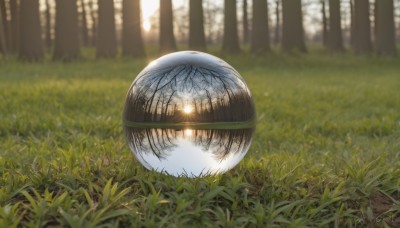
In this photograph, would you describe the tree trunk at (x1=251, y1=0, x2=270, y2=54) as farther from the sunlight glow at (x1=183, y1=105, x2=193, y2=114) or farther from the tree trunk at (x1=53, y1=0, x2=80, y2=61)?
the sunlight glow at (x1=183, y1=105, x2=193, y2=114)

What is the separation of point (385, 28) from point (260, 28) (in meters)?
5.58

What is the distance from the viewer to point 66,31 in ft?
62.4

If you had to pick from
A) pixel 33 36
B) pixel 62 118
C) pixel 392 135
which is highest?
pixel 33 36

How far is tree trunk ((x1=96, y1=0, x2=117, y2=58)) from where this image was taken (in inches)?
810

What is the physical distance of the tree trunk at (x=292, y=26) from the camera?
20.2 meters

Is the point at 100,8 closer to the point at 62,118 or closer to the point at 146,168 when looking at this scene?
the point at 62,118

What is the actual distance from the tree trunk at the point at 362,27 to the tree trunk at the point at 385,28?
664mm

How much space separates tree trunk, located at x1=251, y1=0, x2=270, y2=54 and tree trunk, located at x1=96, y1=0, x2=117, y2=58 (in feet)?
20.5

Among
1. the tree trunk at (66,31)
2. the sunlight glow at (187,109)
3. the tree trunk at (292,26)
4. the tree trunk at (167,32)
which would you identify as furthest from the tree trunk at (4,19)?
the sunlight glow at (187,109)

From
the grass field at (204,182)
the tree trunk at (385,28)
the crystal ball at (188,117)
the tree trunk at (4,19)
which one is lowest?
the grass field at (204,182)

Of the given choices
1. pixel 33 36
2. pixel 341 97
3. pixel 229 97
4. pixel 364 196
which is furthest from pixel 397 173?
pixel 33 36

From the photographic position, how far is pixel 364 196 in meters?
3.33

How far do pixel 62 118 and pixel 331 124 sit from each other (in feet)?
12.0

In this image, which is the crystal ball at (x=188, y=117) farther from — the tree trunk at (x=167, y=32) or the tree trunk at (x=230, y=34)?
the tree trunk at (x=230, y=34)
